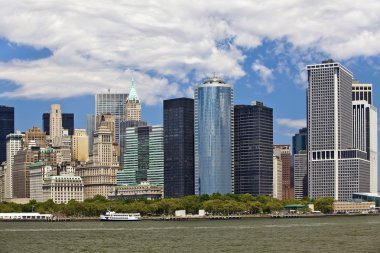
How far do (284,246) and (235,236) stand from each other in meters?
26.5

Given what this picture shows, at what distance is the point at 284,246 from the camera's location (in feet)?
332

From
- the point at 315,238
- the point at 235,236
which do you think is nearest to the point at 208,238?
the point at 235,236

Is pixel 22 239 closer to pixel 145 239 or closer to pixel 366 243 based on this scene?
pixel 145 239

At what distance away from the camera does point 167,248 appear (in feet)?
333

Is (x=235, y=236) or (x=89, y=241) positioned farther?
(x=235, y=236)

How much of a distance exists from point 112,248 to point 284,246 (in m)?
20.1

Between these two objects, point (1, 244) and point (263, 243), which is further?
point (1, 244)

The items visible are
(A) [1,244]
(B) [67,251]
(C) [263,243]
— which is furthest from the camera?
(A) [1,244]

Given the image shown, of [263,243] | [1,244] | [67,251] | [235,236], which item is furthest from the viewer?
[235,236]

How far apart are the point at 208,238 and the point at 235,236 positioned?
6.34m

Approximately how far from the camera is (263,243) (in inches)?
4252

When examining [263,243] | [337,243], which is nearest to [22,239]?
[263,243]

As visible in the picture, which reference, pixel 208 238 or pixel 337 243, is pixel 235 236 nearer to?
pixel 208 238

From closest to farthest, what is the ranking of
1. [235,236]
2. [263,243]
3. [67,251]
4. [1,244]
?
[67,251] → [263,243] → [1,244] → [235,236]
